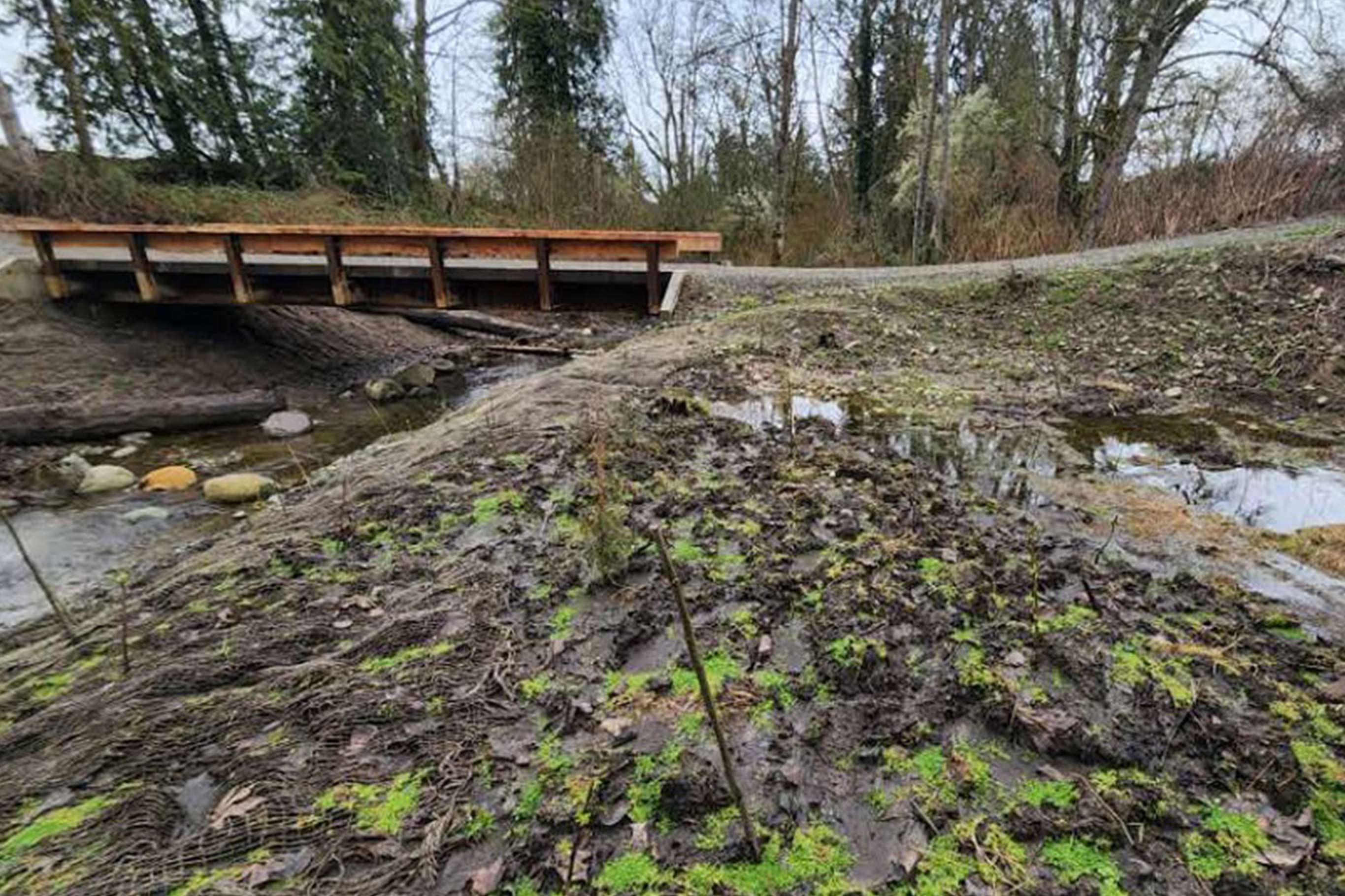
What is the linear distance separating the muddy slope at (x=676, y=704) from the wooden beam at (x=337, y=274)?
204 inches

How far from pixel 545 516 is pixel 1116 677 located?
8.76ft

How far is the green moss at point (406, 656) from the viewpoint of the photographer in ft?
8.07

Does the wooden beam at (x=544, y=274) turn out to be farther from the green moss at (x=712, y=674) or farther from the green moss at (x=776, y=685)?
the green moss at (x=776, y=685)

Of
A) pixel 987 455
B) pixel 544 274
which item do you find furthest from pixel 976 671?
pixel 544 274

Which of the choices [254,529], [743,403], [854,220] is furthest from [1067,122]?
[254,529]

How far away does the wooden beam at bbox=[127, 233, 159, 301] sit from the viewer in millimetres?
8367

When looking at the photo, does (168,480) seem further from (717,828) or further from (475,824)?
(717,828)

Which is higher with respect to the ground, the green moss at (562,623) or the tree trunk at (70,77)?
the tree trunk at (70,77)

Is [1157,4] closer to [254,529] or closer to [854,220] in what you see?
[854,220]

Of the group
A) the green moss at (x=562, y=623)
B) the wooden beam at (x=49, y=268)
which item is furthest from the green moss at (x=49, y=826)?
the wooden beam at (x=49, y=268)

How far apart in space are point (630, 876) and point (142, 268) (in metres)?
10.5

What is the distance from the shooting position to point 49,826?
1.90 metres

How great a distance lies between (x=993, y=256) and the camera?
13141 mm

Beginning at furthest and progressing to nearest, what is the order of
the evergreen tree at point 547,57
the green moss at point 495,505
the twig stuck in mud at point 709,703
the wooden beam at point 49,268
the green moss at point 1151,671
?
the evergreen tree at point 547,57
the wooden beam at point 49,268
the green moss at point 495,505
the green moss at point 1151,671
the twig stuck in mud at point 709,703
